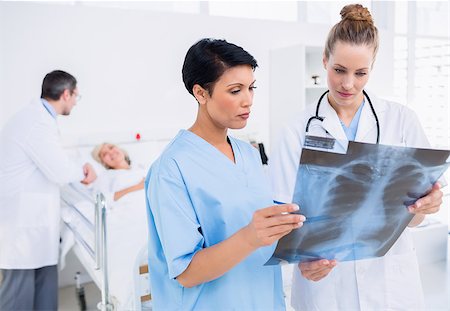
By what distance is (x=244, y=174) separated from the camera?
0.90 m

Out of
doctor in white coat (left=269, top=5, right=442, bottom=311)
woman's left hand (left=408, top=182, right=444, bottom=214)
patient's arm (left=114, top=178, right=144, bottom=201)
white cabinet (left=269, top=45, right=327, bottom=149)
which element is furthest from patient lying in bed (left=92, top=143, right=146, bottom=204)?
woman's left hand (left=408, top=182, right=444, bottom=214)

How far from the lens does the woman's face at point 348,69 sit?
100 cm

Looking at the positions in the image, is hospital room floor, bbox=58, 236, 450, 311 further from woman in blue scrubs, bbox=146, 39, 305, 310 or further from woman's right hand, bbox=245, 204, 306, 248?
woman's right hand, bbox=245, 204, 306, 248

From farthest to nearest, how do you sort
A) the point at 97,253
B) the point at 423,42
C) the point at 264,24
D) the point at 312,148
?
1. the point at 423,42
2. the point at 264,24
3. the point at 97,253
4. the point at 312,148

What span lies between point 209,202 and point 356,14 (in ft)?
1.88

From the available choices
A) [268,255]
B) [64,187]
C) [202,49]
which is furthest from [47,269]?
[202,49]

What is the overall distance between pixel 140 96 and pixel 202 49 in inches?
81.9

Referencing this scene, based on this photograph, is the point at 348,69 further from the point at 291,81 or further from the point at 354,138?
the point at 291,81

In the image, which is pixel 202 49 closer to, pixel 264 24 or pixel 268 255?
pixel 268 255

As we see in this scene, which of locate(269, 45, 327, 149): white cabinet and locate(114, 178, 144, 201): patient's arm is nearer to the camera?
locate(114, 178, 144, 201): patient's arm

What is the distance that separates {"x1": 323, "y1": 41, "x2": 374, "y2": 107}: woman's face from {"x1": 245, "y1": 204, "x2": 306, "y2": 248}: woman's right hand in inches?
17.9

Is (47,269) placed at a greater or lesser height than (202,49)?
lesser

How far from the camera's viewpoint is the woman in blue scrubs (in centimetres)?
77

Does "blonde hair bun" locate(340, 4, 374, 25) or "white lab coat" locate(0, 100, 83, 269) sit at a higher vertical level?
"blonde hair bun" locate(340, 4, 374, 25)
